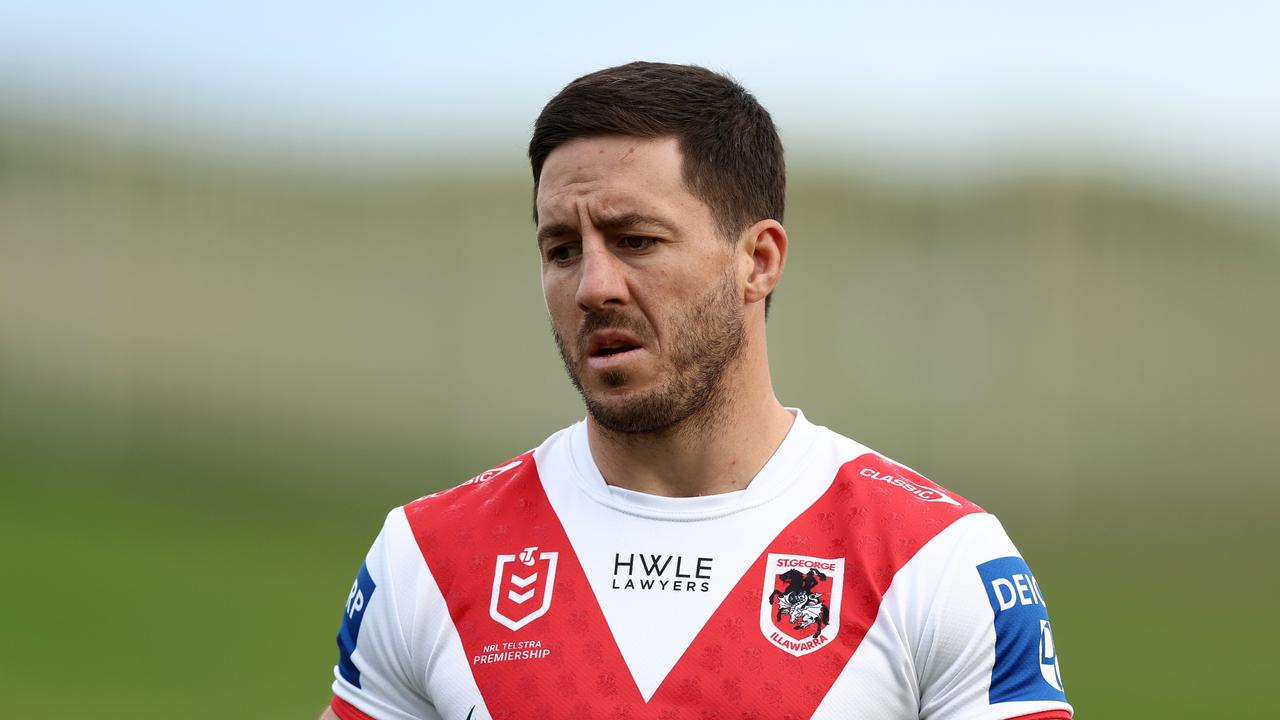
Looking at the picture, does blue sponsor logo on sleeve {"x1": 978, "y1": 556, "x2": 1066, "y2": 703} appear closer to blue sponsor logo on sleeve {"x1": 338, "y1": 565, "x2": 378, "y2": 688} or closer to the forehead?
the forehead

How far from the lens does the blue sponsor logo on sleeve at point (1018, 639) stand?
3527mm

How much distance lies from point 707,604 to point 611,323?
79cm

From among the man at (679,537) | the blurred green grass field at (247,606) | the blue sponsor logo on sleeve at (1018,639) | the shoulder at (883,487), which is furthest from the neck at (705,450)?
the blurred green grass field at (247,606)

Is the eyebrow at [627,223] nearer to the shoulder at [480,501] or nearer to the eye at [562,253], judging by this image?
the eye at [562,253]

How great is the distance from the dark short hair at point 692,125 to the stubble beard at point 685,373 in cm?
24

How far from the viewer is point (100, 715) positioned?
15.7 metres

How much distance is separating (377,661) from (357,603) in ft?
0.63

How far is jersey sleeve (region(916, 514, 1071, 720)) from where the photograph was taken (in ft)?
11.5

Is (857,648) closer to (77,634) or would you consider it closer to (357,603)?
(357,603)

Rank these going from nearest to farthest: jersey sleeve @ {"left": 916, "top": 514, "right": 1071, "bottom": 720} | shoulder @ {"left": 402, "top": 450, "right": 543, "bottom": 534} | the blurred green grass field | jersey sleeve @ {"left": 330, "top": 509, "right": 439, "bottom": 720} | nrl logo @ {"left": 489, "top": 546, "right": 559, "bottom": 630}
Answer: jersey sleeve @ {"left": 916, "top": 514, "right": 1071, "bottom": 720}, nrl logo @ {"left": 489, "top": 546, "right": 559, "bottom": 630}, jersey sleeve @ {"left": 330, "top": 509, "right": 439, "bottom": 720}, shoulder @ {"left": 402, "top": 450, "right": 543, "bottom": 534}, the blurred green grass field

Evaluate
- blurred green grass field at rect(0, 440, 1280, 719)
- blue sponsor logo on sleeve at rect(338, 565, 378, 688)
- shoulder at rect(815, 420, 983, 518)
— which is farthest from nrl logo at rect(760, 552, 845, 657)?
blurred green grass field at rect(0, 440, 1280, 719)

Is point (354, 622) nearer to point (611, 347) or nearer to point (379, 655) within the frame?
point (379, 655)

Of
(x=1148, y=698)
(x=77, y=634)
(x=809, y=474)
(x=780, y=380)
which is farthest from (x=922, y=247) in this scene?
(x=809, y=474)

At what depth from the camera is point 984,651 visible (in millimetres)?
3533
